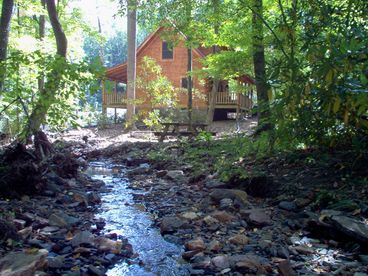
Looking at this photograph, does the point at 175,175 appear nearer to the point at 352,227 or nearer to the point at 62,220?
the point at 62,220

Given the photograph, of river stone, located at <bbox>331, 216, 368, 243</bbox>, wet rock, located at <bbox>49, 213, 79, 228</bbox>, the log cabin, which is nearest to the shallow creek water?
wet rock, located at <bbox>49, 213, 79, 228</bbox>

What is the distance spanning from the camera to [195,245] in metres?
4.30

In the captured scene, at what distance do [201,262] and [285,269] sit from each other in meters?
0.83

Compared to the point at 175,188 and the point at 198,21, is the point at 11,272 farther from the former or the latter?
the point at 198,21

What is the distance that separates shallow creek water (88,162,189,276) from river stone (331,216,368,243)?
5.74 ft

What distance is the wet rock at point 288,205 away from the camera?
546 cm

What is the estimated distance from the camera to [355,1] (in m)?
5.03

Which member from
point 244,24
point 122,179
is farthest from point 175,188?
point 244,24

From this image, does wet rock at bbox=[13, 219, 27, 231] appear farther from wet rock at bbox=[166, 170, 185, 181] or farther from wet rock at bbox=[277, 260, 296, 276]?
wet rock at bbox=[166, 170, 185, 181]

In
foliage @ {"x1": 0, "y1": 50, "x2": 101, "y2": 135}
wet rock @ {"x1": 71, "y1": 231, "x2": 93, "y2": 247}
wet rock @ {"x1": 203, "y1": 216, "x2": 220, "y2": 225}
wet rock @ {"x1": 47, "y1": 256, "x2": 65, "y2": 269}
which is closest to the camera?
wet rock @ {"x1": 47, "y1": 256, "x2": 65, "y2": 269}

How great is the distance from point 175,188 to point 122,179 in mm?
1932

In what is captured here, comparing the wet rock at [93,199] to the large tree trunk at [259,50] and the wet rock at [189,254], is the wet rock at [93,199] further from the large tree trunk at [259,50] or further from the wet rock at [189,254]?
the large tree trunk at [259,50]

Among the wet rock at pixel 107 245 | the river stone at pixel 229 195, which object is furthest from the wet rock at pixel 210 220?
the wet rock at pixel 107 245

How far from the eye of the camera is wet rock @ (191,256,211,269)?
3.84 m
